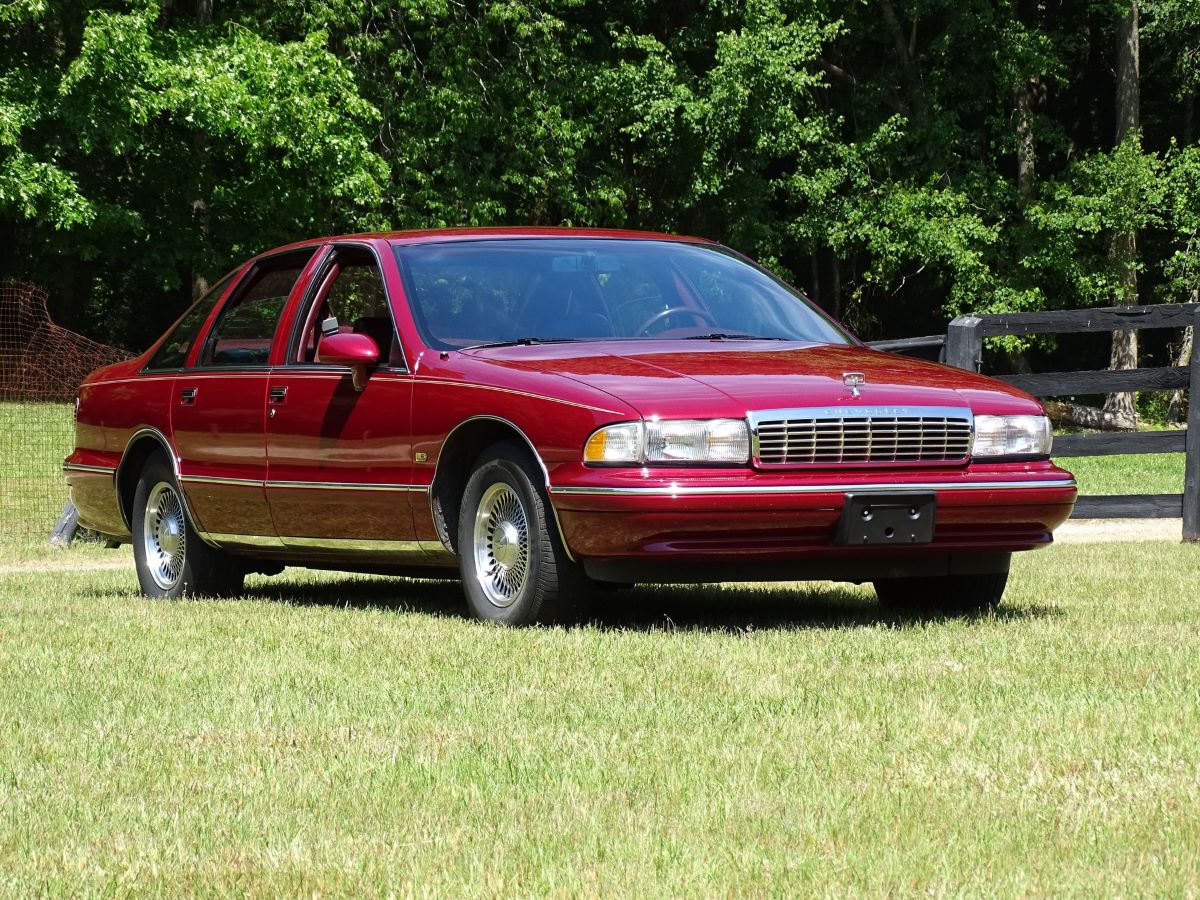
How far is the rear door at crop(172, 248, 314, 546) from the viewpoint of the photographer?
8977mm

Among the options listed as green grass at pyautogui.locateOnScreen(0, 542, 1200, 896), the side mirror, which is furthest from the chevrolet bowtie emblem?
the side mirror

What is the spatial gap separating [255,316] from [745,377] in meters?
3.12

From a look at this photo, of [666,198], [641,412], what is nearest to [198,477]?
[641,412]

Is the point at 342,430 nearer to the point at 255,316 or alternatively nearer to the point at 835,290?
the point at 255,316

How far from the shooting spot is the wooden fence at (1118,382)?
13.3 metres

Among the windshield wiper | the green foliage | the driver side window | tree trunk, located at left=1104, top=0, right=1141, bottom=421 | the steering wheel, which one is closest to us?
the windshield wiper

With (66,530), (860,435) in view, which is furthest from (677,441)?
(66,530)

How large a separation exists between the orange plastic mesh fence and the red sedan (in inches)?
312

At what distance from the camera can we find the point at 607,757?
186 inches

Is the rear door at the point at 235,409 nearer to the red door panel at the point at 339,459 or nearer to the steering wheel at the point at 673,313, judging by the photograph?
the red door panel at the point at 339,459

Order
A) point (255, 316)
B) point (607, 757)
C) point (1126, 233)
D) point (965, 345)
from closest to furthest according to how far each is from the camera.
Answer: point (607, 757) → point (255, 316) → point (965, 345) → point (1126, 233)

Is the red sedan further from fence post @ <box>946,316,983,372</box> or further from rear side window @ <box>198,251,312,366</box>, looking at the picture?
fence post @ <box>946,316,983,372</box>

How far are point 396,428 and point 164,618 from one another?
1.27m

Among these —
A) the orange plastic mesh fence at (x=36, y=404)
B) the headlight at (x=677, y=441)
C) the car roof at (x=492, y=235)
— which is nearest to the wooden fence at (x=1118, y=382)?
the car roof at (x=492, y=235)
